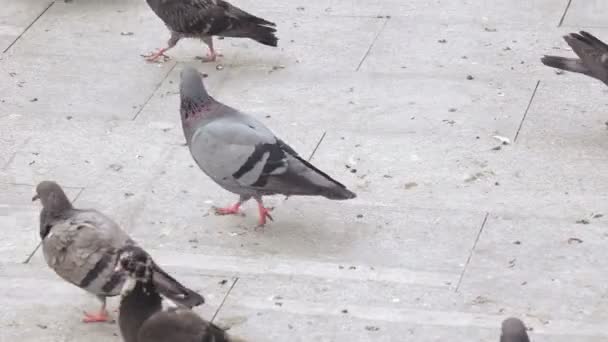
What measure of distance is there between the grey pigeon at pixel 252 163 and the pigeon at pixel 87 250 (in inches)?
41.6

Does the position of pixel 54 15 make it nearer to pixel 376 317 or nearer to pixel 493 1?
pixel 493 1

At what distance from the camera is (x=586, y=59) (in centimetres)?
908

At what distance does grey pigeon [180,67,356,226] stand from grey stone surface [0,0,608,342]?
262mm

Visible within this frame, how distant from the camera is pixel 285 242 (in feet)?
25.1

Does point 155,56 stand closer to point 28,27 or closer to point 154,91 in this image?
point 154,91

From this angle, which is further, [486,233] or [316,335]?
[486,233]

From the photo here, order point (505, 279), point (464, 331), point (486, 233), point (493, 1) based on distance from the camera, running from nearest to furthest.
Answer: point (464, 331)
point (505, 279)
point (486, 233)
point (493, 1)

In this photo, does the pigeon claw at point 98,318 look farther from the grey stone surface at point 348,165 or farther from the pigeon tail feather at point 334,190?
the pigeon tail feather at point 334,190

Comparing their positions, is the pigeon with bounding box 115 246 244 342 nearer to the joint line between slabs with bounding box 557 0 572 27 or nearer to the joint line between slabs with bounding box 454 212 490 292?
the joint line between slabs with bounding box 454 212 490 292

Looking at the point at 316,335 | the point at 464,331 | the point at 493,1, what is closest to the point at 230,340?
the point at 316,335

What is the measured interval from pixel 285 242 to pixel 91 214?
129cm

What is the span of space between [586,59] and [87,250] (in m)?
4.04

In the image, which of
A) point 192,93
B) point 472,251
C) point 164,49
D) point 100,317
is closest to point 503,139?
point 472,251

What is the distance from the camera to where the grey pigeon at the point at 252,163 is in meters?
7.62
